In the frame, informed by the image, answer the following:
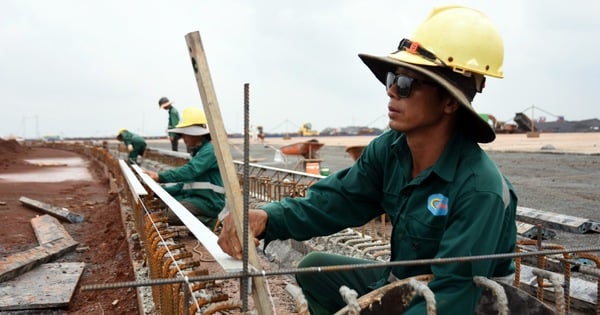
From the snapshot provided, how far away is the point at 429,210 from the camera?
2.17m

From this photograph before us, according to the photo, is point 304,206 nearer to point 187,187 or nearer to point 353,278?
point 353,278

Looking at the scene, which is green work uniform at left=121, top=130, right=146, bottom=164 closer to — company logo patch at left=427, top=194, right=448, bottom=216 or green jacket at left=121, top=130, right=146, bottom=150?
green jacket at left=121, top=130, right=146, bottom=150

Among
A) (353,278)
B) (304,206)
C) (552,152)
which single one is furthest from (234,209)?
(552,152)

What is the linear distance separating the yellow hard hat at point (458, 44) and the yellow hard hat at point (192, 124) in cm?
438

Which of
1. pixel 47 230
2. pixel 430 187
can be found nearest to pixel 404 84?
pixel 430 187

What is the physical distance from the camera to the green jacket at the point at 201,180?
611 cm

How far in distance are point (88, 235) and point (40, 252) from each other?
7.55 ft

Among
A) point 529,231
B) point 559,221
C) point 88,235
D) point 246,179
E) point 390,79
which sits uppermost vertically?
point 390,79

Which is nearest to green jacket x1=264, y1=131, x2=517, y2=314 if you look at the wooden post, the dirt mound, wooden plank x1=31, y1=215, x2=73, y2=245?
the wooden post

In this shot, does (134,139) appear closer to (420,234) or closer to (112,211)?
(112,211)

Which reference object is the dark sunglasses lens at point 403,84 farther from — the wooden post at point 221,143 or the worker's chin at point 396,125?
the wooden post at point 221,143

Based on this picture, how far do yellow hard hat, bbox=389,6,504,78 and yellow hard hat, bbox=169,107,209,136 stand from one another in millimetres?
4385

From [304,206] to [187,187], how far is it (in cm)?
409

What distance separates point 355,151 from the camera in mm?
9859
